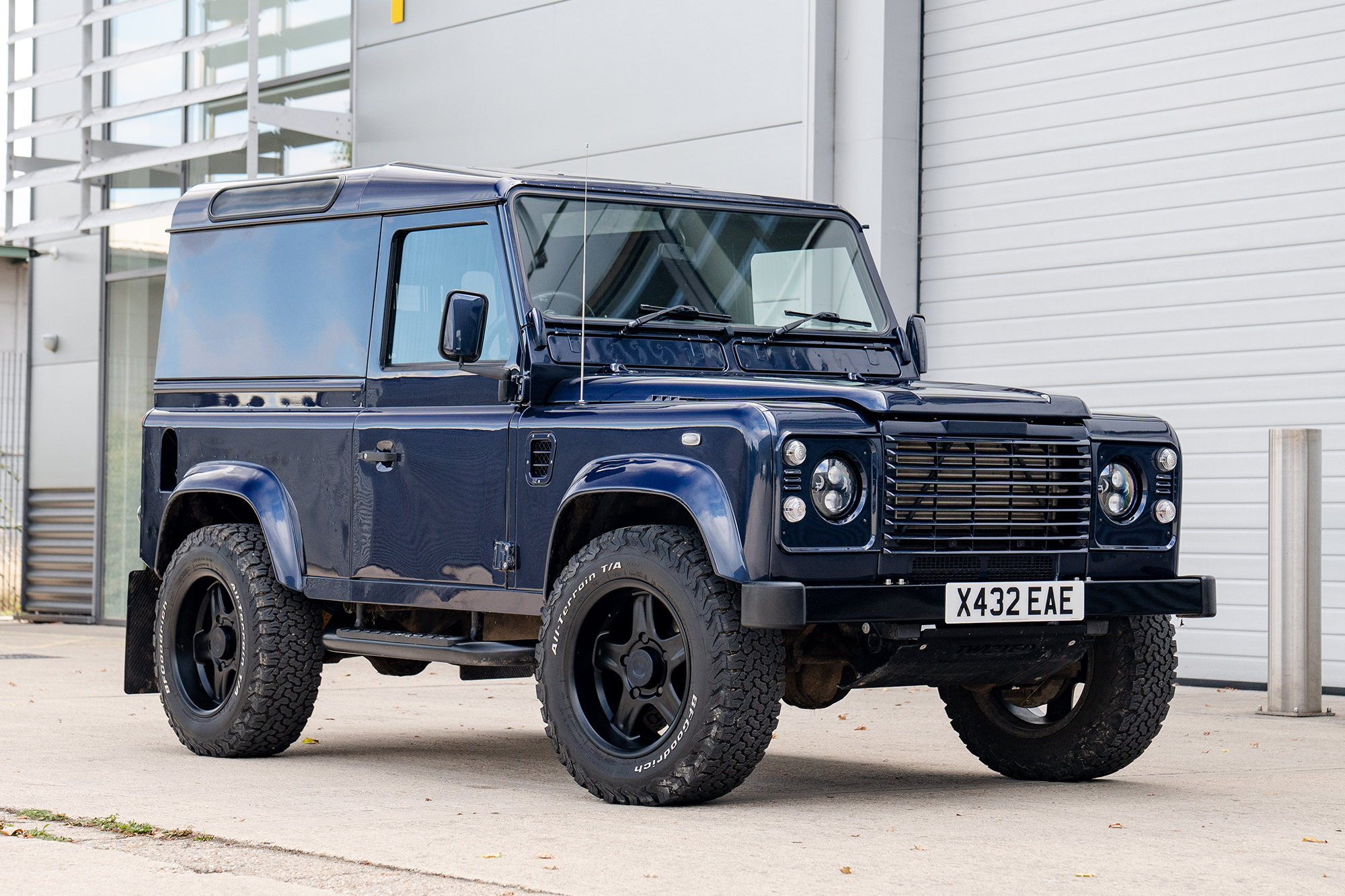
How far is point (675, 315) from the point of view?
7.39 meters

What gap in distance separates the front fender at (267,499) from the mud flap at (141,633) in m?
0.56

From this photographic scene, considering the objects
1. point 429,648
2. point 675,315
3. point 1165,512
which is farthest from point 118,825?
point 1165,512

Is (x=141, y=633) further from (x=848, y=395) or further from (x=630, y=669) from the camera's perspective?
(x=848, y=395)

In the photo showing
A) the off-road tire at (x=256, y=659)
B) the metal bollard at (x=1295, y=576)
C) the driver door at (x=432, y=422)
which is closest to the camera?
the driver door at (x=432, y=422)

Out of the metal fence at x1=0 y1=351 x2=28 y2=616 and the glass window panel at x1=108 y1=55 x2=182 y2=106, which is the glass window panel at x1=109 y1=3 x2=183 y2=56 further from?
the metal fence at x1=0 y1=351 x2=28 y2=616

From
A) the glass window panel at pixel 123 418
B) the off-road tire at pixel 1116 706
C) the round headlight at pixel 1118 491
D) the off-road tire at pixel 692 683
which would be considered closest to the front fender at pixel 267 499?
the off-road tire at pixel 692 683

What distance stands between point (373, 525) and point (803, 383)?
2016 mm

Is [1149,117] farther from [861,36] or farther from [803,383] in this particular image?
[803,383]

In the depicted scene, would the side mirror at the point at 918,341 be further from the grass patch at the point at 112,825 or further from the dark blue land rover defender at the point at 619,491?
the grass patch at the point at 112,825

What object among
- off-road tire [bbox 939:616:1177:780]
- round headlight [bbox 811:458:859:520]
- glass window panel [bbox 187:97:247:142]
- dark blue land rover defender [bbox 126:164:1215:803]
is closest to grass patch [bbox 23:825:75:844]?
dark blue land rover defender [bbox 126:164:1215:803]

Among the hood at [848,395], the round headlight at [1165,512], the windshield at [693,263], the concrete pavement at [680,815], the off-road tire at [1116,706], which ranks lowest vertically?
the concrete pavement at [680,815]

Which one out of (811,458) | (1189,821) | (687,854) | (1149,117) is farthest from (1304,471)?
(687,854)

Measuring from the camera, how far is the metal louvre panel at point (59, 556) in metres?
19.6

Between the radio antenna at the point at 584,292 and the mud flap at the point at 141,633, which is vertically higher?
the radio antenna at the point at 584,292
